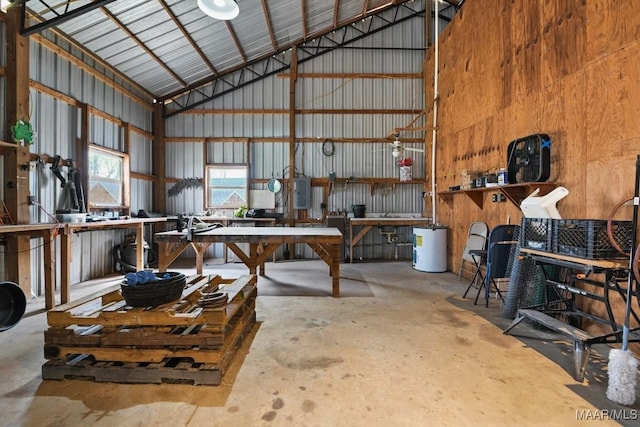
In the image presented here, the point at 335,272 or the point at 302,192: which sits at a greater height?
the point at 302,192

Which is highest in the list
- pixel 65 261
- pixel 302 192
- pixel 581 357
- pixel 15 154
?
pixel 15 154

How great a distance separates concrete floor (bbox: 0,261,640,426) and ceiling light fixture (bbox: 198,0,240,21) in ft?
10.9

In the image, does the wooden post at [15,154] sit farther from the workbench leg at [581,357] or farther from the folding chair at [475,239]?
the folding chair at [475,239]

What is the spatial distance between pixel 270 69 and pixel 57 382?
24.1ft

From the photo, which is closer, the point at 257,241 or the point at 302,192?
the point at 257,241

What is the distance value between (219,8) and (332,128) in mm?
4673

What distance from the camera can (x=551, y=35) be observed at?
11.4ft

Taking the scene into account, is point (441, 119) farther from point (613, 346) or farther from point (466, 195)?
point (613, 346)

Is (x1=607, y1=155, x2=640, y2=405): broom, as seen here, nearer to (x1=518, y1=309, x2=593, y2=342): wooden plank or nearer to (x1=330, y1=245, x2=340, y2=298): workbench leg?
(x1=518, y1=309, x2=593, y2=342): wooden plank

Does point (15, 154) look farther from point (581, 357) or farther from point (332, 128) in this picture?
point (581, 357)

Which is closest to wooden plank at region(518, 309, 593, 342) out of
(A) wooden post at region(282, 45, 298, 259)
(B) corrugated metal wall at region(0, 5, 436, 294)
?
(B) corrugated metal wall at region(0, 5, 436, 294)

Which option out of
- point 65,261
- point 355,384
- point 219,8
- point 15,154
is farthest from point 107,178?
point 355,384

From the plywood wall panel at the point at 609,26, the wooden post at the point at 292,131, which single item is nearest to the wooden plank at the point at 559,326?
the plywood wall panel at the point at 609,26

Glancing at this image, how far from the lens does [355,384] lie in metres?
2.17
